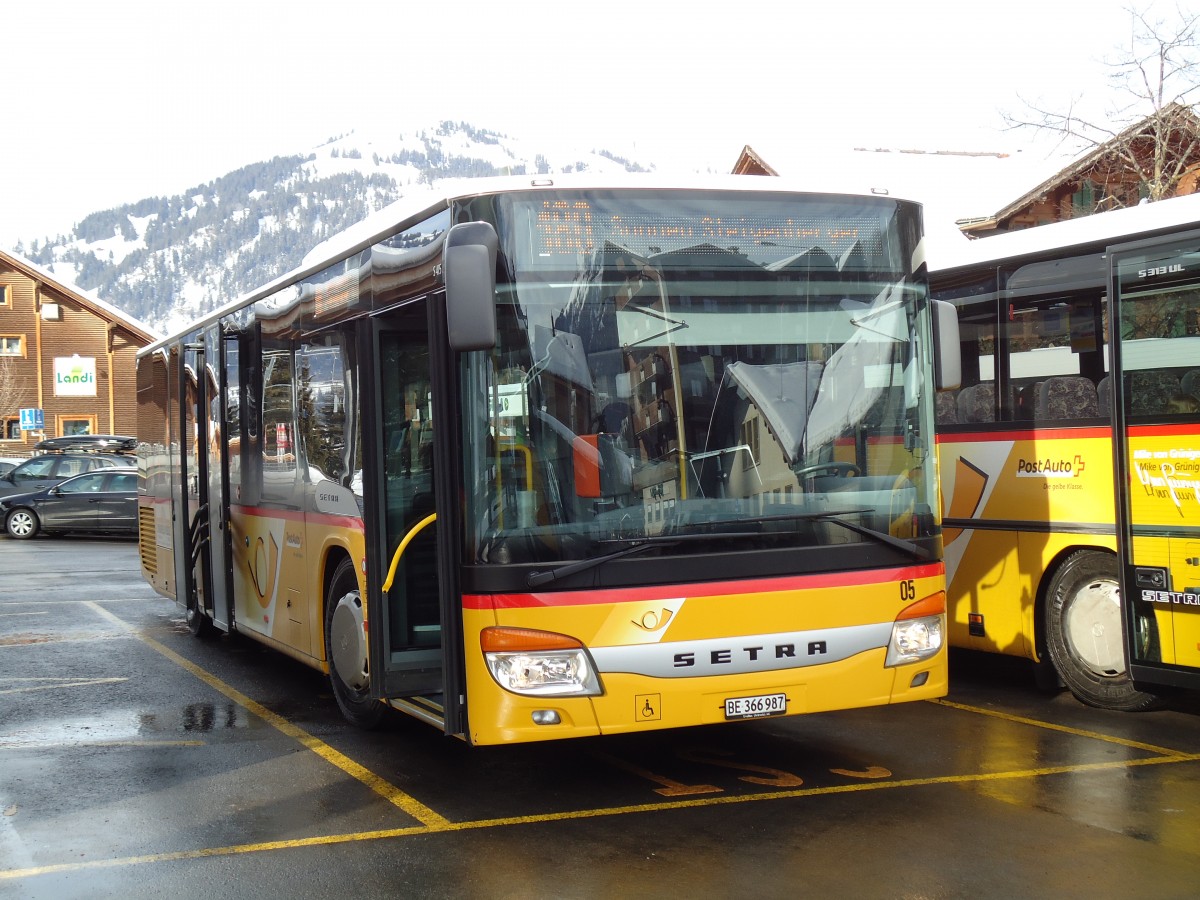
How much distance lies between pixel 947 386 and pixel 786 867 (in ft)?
8.61

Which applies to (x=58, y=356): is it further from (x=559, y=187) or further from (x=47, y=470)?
(x=559, y=187)

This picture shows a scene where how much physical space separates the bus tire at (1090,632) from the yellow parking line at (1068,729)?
449mm

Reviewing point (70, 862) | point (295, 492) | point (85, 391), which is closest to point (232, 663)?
point (295, 492)

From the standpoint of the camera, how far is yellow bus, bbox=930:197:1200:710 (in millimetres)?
7918

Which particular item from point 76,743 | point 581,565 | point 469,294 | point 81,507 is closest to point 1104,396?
point 581,565

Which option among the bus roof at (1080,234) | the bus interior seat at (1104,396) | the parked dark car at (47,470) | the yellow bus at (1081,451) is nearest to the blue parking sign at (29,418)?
the parked dark car at (47,470)

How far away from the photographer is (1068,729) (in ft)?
27.7

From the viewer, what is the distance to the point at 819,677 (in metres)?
6.62

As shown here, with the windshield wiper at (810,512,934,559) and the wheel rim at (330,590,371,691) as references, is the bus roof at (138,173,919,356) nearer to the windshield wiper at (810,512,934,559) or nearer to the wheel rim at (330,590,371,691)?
the windshield wiper at (810,512,934,559)

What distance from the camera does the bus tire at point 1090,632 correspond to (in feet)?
28.5

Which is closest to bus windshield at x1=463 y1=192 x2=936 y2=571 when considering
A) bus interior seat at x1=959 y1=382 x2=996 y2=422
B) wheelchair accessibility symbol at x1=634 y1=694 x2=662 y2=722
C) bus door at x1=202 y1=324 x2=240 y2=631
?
wheelchair accessibility symbol at x1=634 y1=694 x2=662 y2=722

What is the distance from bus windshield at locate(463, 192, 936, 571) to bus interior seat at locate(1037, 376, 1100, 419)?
2162 millimetres

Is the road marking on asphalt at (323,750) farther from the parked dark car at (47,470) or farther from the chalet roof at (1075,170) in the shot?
the parked dark car at (47,470)

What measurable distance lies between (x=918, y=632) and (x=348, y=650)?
3.26 m
